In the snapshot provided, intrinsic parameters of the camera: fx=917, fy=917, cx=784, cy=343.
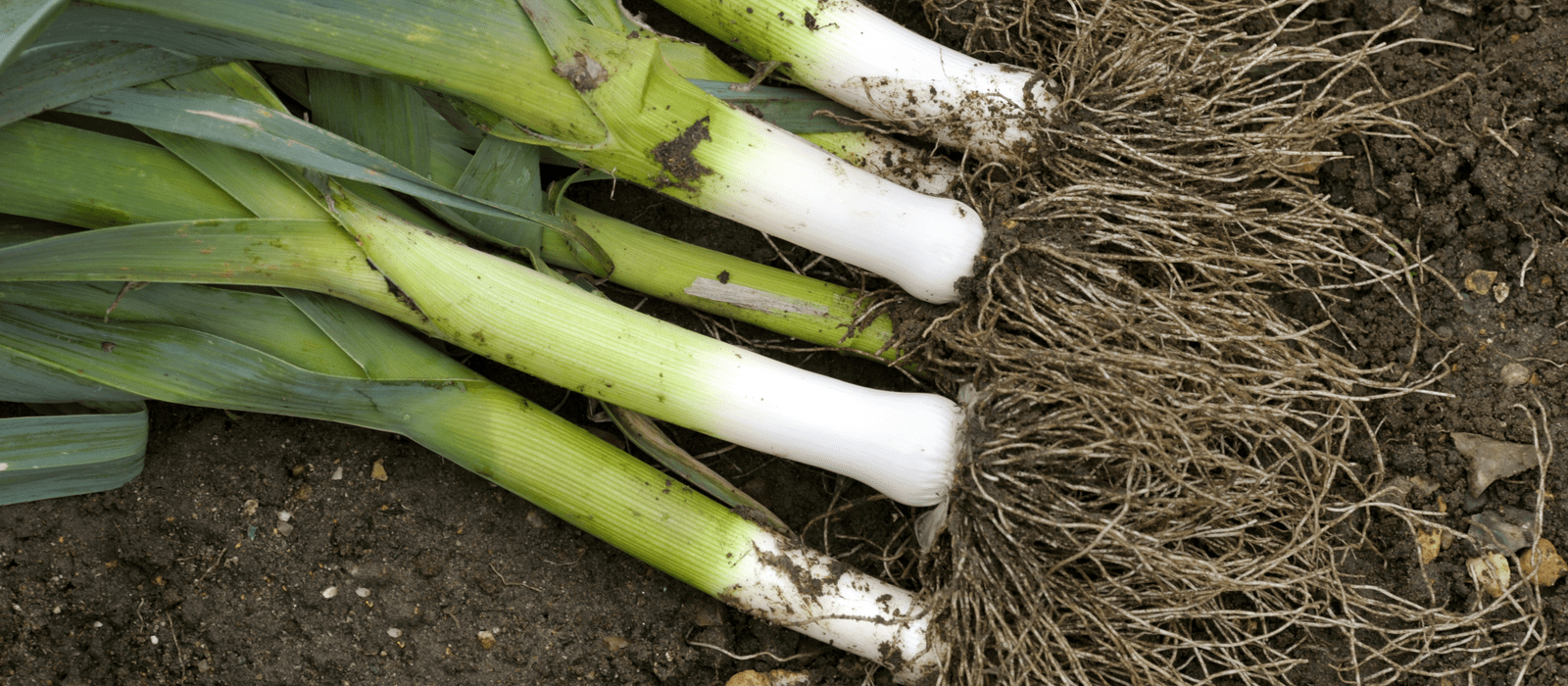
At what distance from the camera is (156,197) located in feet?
4.06

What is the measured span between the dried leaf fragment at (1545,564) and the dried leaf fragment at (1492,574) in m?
0.02

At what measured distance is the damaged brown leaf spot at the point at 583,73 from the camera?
1.23 metres

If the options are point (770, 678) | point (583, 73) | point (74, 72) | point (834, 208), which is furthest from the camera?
point (770, 678)

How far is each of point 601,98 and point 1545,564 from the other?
160cm

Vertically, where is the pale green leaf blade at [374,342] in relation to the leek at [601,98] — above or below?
below

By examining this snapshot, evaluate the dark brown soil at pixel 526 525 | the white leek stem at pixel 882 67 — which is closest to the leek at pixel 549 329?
the dark brown soil at pixel 526 525

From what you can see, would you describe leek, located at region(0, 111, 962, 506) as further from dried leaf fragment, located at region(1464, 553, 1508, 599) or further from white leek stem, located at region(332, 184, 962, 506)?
dried leaf fragment, located at region(1464, 553, 1508, 599)

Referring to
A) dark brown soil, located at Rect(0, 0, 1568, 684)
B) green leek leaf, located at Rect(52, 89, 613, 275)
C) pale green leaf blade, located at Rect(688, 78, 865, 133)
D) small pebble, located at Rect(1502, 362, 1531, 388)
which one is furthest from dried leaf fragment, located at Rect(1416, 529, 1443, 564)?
green leek leaf, located at Rect(52, 89, 613, 275)

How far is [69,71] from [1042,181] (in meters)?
1.35

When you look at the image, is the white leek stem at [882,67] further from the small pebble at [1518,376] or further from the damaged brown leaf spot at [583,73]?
the small pebble at [1518,376]

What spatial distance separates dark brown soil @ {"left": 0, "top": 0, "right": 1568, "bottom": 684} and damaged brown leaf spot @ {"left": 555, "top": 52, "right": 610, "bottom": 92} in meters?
0.54

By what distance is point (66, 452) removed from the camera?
1308mm

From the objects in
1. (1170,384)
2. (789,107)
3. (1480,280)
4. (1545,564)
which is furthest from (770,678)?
(1480,280)

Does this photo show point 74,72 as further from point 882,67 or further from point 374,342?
point 882,67
